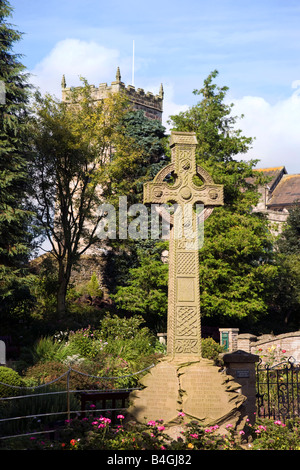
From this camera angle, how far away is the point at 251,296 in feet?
82.8

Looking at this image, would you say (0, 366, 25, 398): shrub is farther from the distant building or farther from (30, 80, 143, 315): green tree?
the distant building

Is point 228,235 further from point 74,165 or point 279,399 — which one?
point 279,399

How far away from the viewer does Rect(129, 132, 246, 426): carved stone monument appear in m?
9.05

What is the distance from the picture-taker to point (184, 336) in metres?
9.84

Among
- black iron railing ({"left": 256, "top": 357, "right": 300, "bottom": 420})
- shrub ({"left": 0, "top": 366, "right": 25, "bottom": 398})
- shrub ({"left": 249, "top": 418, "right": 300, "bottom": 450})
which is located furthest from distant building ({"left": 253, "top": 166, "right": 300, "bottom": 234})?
shrub ({"left": 249, "top": 418, "right": 300, "bottom": 450})

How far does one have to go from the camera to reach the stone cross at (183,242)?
985 centimetres

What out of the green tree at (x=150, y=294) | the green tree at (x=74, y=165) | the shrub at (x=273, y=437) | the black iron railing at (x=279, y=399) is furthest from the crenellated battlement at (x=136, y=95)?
the shrub at (x=273, y=437)

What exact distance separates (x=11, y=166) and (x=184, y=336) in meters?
12.1

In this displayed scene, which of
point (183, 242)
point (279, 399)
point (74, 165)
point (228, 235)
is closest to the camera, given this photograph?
point (183, 242)

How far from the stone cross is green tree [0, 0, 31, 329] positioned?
9718 millimetres

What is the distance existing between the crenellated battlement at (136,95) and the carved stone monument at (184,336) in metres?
26.4

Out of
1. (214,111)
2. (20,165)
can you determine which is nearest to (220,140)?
(214,111)
